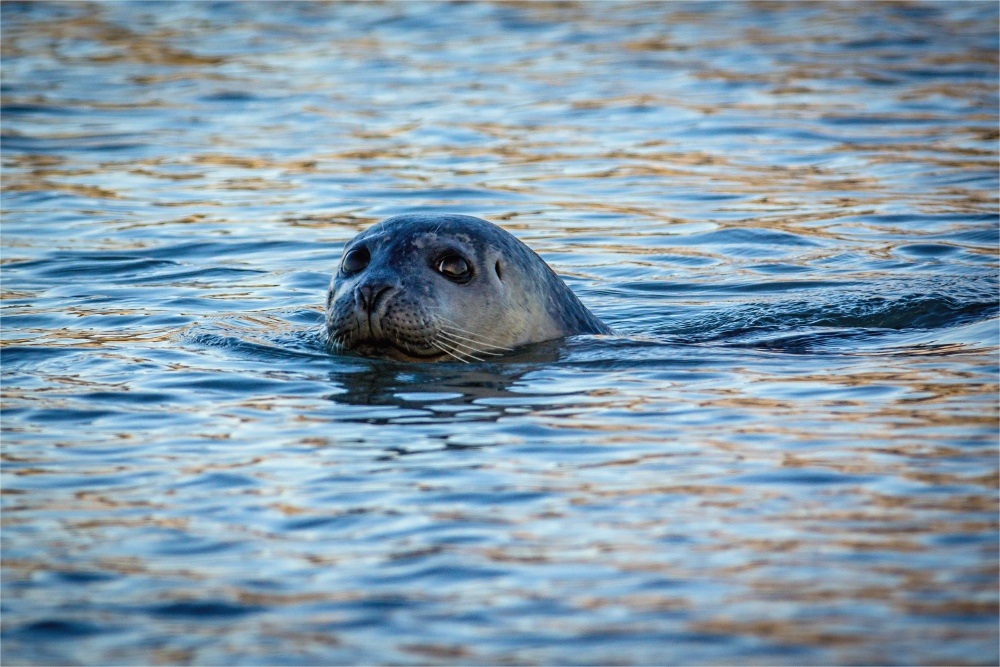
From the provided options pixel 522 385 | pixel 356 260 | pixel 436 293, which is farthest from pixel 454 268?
pixel 522 385

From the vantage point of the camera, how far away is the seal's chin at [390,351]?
302 inches

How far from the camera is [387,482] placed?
5.77 m

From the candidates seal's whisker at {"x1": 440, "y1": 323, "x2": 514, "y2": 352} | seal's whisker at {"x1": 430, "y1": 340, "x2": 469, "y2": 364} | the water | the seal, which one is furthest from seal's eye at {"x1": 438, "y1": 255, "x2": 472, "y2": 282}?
the water

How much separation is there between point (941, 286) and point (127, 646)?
7.04m

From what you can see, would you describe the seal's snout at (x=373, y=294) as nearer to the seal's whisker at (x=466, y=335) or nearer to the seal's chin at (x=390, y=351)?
the seal's chin at (x=390, y=351)

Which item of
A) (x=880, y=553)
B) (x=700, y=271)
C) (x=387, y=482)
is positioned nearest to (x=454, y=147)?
(x=700, y=271)

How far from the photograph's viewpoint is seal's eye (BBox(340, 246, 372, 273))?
7.90 m

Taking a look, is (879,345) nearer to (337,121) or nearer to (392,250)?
(392,250)

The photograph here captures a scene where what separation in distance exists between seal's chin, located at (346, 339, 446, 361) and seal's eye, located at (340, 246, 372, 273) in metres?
0.42

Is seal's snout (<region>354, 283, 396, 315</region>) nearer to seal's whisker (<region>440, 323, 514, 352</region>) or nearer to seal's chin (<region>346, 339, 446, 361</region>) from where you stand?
seal's chin (<region>346, 339, 446, 361</region>)

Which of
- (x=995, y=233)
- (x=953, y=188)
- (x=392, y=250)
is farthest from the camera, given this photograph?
(x=953, y=188)

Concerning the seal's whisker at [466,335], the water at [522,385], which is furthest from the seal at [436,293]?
the water at [522,385]

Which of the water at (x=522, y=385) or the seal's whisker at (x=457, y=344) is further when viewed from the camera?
the seal's whisker at (x=457, y=344)

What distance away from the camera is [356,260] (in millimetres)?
7922
